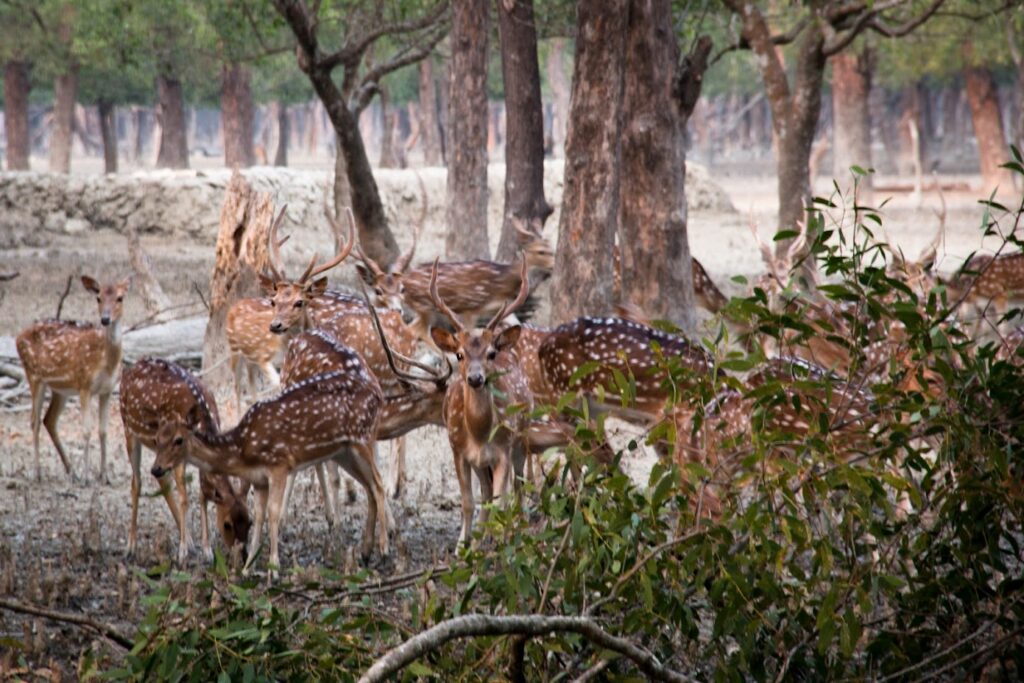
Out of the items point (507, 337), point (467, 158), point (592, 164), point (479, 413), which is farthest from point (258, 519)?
point (467, 158)

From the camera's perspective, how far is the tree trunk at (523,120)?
38.2 feet

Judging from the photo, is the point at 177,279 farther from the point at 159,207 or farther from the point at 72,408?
the point at 72,408

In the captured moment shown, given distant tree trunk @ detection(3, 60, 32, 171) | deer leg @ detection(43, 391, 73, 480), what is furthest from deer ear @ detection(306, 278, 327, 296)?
distant tree trunk @ detection(3, 60, 32, 171)

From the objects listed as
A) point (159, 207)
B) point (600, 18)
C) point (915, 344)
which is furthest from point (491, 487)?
point (159, 207)

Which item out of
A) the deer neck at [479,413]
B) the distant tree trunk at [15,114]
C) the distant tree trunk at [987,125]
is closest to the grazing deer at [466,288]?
the deer neck at [479,413]

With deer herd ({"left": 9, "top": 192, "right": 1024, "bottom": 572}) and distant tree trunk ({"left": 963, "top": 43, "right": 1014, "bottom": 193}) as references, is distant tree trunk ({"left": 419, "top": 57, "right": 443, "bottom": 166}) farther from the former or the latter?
deer herd ({"left": 9, "top": 192, "right": 1024, "bottom": 572})

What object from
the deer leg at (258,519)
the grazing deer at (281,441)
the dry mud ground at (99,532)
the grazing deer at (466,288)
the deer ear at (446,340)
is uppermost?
the deer ear at (446,340)

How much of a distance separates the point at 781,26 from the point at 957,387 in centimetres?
2671

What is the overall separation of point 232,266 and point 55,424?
2.54m

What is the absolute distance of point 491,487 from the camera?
6.61m

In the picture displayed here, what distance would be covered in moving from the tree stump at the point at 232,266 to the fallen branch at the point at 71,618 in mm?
6462

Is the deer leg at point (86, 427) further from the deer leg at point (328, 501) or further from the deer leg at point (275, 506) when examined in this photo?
the deer leg at point (275, 506)

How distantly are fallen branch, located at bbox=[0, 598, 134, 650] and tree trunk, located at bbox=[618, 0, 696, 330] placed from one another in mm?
6659

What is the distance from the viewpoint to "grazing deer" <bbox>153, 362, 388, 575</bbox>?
6.30 m
